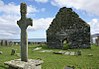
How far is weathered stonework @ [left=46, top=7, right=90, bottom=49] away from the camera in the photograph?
2602 centimetres

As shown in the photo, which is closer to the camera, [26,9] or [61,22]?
[26,9]

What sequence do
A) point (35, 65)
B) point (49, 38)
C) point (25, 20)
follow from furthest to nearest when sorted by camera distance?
point (49, 38) → point (25, 20) → point (35, 65)

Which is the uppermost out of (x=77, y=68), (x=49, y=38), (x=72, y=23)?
(x=72, y=23)

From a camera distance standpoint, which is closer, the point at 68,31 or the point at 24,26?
the point at 24,26

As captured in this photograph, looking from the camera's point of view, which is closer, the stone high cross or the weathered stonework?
the stone high cross

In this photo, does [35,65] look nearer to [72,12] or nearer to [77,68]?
[77,68]

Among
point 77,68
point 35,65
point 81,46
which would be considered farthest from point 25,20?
point 81,46

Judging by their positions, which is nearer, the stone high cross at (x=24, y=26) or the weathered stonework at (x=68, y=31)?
the stone high cross at (x=24, y=26)

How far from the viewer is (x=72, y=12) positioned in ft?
89.6

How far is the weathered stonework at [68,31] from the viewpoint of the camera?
85.4ft

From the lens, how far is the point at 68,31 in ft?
87.9

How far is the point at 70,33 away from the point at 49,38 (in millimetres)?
3331

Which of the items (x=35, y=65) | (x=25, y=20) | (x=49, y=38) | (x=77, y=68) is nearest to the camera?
(x=35, y=65)

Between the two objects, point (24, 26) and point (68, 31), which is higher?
point (68, 31)
